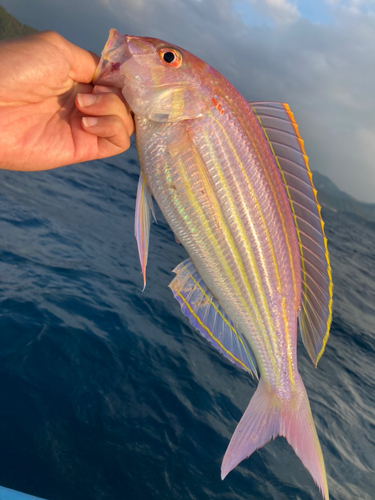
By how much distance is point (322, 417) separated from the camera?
7008 millimetres

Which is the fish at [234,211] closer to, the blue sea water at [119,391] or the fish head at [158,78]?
the fish head at [158,78]

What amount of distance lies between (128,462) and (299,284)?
3668mm

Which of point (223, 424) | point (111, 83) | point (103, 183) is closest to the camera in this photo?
point (111, 83)

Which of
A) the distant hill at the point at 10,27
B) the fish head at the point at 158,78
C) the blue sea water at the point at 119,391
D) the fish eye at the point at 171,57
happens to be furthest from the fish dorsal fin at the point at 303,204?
the distant hill at the point at 10,27

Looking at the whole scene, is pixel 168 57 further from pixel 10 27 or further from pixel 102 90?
pixel 10 27

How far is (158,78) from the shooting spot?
2.02m

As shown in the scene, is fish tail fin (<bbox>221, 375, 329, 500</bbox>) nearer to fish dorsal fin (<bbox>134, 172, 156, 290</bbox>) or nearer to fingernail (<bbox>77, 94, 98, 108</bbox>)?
fish dorsal fin (<bbox>134, 172, 156, 290</bbox>)

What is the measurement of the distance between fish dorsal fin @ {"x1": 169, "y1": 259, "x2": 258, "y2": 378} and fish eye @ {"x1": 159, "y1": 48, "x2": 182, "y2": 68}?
4.11 ft

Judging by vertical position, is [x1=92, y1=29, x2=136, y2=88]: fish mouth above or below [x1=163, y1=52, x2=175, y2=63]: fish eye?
below

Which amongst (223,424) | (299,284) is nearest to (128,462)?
(223,424)

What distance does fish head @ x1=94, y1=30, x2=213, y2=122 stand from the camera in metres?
2.01

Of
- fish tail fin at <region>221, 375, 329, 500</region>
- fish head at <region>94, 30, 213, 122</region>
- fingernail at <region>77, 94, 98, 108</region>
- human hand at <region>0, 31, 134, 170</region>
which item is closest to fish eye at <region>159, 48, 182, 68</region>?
fish head at <region>94, 30, 213, 122</region>

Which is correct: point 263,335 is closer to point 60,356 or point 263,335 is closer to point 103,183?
point 60,356

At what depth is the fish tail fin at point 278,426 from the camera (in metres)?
A: 2.38
